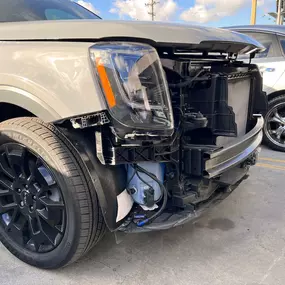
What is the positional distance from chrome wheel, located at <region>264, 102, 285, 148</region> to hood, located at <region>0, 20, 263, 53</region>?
329 cm

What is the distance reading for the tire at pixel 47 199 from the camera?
187cm

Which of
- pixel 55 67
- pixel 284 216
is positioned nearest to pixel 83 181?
pixel 55 67

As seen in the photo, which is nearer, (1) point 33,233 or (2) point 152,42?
(2) point 152,42

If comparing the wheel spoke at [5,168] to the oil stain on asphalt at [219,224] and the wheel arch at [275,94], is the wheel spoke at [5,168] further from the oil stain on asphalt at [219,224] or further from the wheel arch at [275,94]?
the wheel arch at [275,94]

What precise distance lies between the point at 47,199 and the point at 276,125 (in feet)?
13.7

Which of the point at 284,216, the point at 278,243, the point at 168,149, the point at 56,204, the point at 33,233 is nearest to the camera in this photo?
the point at 168,149

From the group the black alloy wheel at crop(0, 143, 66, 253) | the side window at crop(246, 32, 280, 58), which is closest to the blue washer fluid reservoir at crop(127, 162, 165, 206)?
the black alloy wheel at crop(0, 143, 66, 253)

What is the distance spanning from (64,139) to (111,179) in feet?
1.24

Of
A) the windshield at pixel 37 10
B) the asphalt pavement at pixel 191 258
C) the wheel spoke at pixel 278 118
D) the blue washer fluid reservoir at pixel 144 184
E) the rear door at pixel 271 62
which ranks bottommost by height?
the asphalt pavement at pixel 191 258

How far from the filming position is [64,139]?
1.88m

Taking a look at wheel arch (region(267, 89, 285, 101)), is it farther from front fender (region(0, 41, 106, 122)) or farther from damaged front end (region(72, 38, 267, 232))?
front fender (region(0, 41, 106, 122))

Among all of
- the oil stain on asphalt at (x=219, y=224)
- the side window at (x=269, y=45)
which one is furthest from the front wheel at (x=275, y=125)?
the oil stain on asphalt at (x=219, y=224)

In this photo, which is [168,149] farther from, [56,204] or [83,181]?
[56,204]

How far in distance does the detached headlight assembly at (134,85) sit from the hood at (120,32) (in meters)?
0.06
